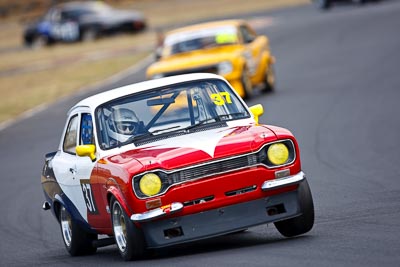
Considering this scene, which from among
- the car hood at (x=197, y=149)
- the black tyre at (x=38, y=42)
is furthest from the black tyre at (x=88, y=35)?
the car hood at (x=197, y=149)

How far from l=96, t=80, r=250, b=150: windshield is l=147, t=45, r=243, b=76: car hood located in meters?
11.1

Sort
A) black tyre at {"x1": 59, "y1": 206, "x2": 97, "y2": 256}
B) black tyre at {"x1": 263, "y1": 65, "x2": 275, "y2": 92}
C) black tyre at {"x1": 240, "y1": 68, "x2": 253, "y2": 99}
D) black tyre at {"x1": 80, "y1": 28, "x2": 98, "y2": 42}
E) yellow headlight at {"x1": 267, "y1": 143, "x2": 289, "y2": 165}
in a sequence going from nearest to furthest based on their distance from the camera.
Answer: yellow headlight at {"x1": 267, "y1": 143, "x2": 289, "y2": 165} < black tyre at {"x1": 59, "y1": 206, "x2": 97, "y2": 256} < black tyre at {"x1": 240, "y1": 68, "x2": 253, "y2": 99} < black tyre at {"x1": 263, "y1": 65, "x2": 275, "y2": 92} < black tyre at {"x1": 80, "y1": 28, "x2": 98, "y2": 42}

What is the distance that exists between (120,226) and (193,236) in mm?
724

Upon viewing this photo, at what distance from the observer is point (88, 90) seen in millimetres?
27375

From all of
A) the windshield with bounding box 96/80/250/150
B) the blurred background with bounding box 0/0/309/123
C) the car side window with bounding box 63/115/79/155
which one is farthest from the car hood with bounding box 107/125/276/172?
the blurred background with bounding box 0/0/309/123

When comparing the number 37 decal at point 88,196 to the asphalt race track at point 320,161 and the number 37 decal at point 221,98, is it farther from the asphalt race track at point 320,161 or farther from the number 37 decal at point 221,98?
the number 37 decal at point 221,98

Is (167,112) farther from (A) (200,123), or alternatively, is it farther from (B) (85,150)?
(B) (85,150)

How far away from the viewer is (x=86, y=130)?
9836 millimetres

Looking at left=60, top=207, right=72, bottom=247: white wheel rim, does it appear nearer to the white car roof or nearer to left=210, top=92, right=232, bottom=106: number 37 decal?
the white car roof

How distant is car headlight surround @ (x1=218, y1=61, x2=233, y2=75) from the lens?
2067cm

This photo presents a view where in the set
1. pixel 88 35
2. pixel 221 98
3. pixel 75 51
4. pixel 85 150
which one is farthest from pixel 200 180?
pixel 88 35

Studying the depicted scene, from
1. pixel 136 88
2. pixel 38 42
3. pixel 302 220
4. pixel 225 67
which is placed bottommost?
pixel 38 42

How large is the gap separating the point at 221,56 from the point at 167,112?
1149cm

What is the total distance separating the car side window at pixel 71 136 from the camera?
→ 403 inches
